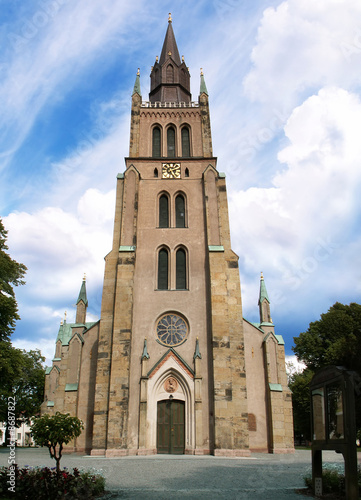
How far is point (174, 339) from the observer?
75.8ft

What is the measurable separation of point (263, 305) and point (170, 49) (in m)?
23.6

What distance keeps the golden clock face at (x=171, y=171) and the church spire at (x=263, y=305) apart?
925 centimetres

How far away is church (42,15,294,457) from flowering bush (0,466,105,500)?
11734 mm

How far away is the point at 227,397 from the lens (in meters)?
20.8

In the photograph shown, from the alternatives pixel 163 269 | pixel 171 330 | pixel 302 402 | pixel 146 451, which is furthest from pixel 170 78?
pixel 302 402

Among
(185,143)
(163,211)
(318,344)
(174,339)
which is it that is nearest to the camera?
(174,339)

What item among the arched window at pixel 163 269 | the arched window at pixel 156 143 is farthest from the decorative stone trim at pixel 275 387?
the arched window at pixel 156 143

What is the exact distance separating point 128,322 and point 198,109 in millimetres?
17032

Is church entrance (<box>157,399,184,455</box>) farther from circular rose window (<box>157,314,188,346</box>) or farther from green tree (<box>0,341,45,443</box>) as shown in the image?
green tree (<box>0,341,45,443</box>)

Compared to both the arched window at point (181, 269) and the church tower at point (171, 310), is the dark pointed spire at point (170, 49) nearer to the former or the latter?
the church tower at point (171, 310)

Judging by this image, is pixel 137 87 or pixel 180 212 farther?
pixel 137 87

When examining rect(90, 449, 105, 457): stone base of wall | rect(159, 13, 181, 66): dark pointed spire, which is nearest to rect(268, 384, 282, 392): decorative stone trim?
rect(90, 449, 105, 457): stone base of wall

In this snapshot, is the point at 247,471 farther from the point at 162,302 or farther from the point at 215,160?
the point at 215,160

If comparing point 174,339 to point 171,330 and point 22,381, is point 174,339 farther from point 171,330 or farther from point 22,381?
point 22,381
